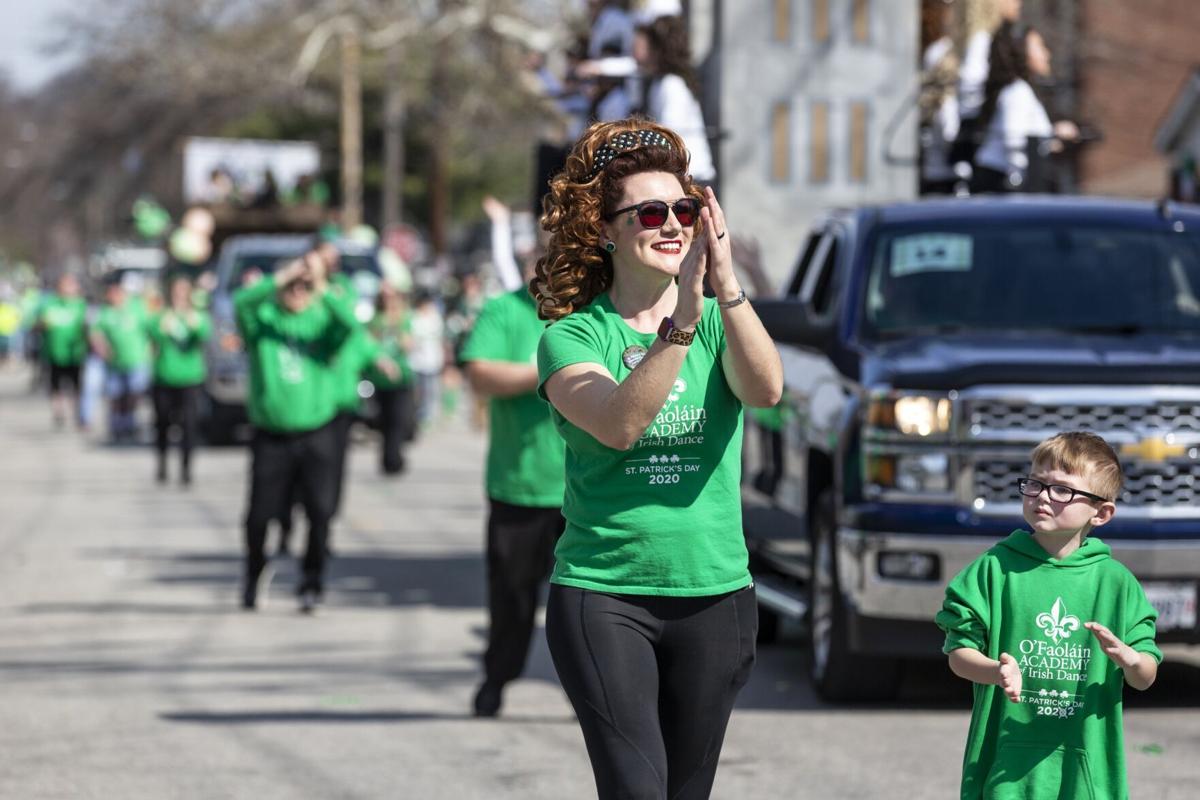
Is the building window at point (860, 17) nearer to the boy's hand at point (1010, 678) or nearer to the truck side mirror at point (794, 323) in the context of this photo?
the truck side mirror at point (794, 323)

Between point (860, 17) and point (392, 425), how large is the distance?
939cm

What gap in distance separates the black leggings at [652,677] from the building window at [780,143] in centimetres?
861

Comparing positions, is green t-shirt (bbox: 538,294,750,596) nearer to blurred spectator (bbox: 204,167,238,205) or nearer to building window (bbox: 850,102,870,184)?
building window (bbox: 850,102,870,184)

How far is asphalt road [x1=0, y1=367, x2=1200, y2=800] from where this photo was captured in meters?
7.65

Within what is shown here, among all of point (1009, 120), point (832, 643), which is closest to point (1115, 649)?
point (832, 643)

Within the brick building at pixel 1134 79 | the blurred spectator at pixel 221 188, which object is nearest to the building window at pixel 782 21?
the blurred spectator at pixel 221 188

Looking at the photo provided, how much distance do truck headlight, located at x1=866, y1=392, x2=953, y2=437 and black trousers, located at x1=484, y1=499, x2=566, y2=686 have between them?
127 centimetres

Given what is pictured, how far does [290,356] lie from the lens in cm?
1218

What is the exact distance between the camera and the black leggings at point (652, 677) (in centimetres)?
467

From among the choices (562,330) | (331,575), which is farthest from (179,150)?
(562,330)

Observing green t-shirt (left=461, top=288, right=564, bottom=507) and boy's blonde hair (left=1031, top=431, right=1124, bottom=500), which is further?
green t-shirt (left=461, top=288, right=564, bottom=507)

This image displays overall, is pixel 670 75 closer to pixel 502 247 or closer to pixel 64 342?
pixel 502 247

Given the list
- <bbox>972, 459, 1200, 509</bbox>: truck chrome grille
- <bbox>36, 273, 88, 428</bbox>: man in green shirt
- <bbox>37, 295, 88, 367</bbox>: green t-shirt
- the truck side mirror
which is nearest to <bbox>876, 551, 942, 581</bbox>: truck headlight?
<bbox>972, 459, 1200, 509</bbox>: truck chrome grille

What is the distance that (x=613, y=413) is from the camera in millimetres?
4523
